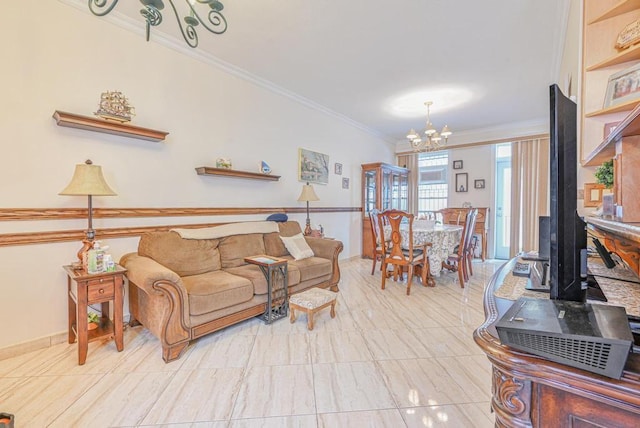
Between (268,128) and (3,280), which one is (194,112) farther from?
(3,280)

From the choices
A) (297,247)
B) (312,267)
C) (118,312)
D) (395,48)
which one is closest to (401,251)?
(312,267)

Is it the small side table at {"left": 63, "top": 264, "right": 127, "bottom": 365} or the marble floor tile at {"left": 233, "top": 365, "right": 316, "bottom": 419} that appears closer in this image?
the marble floor tile at {"left": 233, "top": 365, "right": 316, "bottom": 419}

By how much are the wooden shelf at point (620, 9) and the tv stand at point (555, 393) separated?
6.54ft

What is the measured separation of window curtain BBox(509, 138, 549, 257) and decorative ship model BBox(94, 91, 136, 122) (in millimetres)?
6315

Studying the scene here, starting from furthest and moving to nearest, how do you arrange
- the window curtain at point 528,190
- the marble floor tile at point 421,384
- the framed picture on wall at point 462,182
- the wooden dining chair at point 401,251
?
the framed picture on wall at point 462,182, the window curtain at point 528,190, the wooden dining chair at point 401,251, the marble floor tile at point 421,384

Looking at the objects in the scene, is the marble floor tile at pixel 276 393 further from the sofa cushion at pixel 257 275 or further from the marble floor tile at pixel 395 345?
the sofa cushion at pixel 257 275

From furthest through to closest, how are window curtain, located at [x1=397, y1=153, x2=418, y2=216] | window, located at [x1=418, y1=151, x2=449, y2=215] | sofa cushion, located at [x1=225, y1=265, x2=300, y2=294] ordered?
window curtain, located at [x1=397, y1=153, x2=418, y2=216]
window, located at [x1=418, y1=151, x2=449, y2=215]
sofa cushion, located at [x1=225, y1=265, x2=300, y2=294]

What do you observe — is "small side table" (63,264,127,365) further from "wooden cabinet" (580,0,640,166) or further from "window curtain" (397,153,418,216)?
"window curtain" (397,153,418,216)

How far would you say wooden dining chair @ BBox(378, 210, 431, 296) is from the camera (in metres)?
3.58

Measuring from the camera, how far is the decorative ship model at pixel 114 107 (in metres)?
2.34

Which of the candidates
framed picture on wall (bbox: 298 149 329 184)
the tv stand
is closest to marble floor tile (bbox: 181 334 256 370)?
the tv stand

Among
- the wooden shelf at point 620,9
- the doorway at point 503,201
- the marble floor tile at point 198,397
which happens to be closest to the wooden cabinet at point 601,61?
the wooden shelf at point 620,9

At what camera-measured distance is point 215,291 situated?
233cm

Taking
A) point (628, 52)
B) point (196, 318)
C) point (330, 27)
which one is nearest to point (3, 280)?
point (196, 318)
